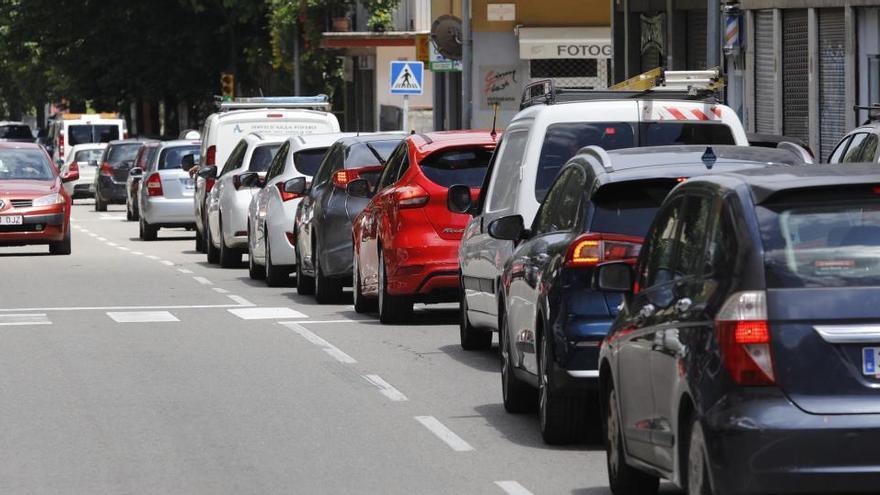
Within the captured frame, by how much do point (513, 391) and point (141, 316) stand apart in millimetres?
7879

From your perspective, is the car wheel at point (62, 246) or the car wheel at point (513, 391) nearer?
the car wheel at point (513, 391)

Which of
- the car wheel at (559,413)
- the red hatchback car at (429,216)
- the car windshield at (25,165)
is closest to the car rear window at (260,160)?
the car windshield at (25,165)

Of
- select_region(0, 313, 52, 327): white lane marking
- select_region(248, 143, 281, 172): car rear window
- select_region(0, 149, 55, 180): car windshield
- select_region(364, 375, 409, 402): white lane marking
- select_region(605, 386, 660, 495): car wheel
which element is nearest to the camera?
select_region(605, 386, 660, 495): car wheel

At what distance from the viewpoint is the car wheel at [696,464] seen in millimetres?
7301

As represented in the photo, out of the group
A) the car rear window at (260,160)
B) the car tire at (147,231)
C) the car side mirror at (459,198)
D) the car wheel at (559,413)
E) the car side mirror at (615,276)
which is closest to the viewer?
the car side mirror at (615,276)

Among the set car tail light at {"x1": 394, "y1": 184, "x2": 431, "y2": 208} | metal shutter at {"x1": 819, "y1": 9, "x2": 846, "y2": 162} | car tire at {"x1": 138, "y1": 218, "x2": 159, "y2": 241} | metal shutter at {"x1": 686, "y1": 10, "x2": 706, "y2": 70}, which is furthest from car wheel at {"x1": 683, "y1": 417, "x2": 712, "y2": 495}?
car tire at {"x1": 138, "y1": 218, "x2": 159, "y2": 241}

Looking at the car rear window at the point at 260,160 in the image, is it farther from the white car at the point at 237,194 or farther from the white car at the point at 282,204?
the white car at the point at 282,204

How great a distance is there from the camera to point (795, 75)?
1246 inches

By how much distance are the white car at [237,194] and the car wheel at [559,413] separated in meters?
15.4

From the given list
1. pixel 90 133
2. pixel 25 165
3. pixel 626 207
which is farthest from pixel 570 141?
pixel 90 133

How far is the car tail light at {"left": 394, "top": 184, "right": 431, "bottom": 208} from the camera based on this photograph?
17375mm

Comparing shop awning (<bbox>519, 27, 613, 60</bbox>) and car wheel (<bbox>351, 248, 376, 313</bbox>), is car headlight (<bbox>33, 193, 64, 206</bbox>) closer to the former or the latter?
car wheel (<bbox>351, 248, 376, 313</bbox>)

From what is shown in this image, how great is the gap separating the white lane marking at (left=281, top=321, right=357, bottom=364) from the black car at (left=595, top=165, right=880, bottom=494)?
7575mm

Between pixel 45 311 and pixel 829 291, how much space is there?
13678mm
